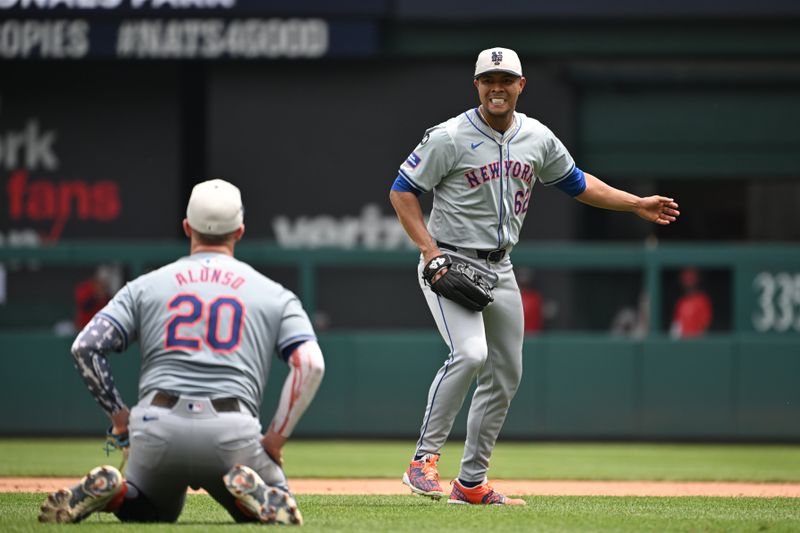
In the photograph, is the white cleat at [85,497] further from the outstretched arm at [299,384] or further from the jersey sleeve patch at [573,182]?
the jersey sleeve patch at [573,182]

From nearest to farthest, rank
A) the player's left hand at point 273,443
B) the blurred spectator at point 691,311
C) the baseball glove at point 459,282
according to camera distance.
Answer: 1. the player's left hand at point 273,443
2. the baseball glove at point 459,282
3. the blurred spectator at point 691,311

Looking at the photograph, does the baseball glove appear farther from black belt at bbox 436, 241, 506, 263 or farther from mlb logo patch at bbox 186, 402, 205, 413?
mlb logo patch at bbox 186, 402, 205, 413

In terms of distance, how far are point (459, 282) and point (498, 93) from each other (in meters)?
0.77

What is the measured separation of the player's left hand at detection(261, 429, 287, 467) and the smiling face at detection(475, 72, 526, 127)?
1.86 meters

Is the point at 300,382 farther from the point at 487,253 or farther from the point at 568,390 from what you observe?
the point at 568,390

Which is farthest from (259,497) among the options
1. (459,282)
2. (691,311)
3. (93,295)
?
(691,311)

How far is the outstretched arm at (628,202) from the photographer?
5.82m

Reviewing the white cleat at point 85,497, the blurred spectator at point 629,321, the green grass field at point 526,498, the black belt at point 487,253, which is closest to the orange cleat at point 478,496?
the green grass field at point 526,498

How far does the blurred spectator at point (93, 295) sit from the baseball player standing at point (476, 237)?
22.9 feet

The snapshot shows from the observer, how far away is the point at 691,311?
1232cm

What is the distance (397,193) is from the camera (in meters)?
5.49

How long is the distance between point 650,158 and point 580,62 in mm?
1190

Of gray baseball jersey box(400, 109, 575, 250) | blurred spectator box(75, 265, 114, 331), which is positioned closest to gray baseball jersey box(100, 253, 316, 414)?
gray baseball jersey box(400, 109, 575, 250)

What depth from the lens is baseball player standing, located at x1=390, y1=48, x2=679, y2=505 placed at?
5.41 metres
